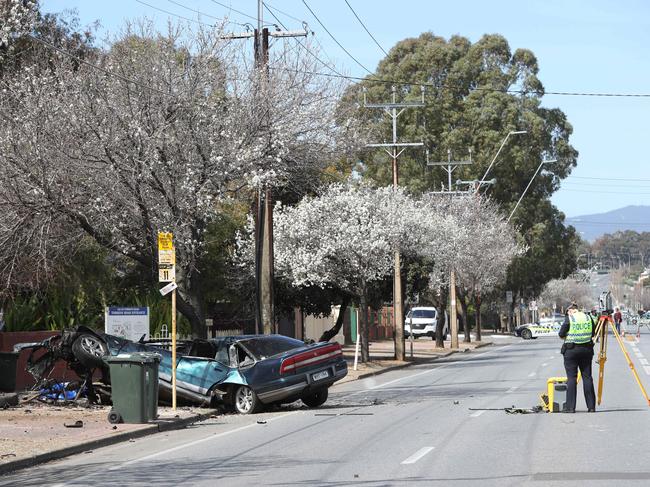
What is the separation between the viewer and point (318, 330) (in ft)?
183

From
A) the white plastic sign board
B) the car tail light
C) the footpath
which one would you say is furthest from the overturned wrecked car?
the white plastic sign board

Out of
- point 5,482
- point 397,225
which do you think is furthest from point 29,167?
point 397,225

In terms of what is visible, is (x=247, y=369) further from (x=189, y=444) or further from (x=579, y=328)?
(x=579, y=328)

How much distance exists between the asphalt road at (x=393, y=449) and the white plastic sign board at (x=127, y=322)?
4.28 m

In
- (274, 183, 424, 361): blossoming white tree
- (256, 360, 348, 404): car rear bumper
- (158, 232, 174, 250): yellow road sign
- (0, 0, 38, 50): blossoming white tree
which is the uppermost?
(0, 0, 38, 50): blossoming white tree

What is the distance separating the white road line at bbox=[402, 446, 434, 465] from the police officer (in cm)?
487

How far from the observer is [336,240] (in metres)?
35.8

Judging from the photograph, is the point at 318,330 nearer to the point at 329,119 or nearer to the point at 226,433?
the point at 329,119

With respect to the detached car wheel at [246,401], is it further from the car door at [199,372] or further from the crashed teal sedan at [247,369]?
the car door at [199,372]

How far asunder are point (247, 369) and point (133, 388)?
277cm

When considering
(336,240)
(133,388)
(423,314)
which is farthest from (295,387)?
(423,314)

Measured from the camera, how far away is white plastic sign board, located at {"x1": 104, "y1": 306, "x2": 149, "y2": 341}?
926 inches

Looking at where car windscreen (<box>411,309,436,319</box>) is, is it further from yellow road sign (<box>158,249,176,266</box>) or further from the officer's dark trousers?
the officer's dark trousers

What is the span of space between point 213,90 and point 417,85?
45007mm
